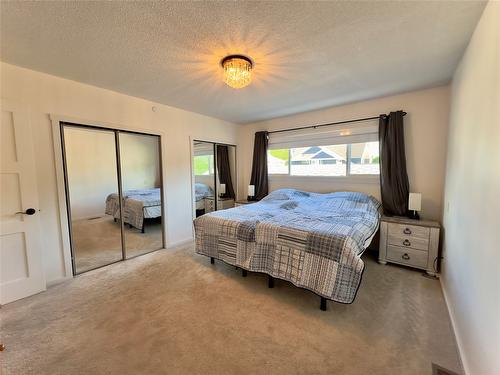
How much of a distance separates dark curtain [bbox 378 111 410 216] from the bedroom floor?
1.03 metres

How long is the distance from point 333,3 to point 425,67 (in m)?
1.62

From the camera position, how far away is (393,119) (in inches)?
119

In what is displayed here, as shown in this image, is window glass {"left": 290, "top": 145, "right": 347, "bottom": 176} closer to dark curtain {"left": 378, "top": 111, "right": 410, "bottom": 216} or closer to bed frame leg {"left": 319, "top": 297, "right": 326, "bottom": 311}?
dark curtain {"left": 378, "top": 111, "right": 410, "bottom": 216}

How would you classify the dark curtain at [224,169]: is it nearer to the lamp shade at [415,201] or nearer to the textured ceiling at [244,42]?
the textured ceiling at [244,42]

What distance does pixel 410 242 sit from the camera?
8.84ft

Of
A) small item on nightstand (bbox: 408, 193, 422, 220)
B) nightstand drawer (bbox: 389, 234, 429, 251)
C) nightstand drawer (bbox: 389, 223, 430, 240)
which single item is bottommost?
nightstand drawer (bbox: 389, 234, 429, 251)

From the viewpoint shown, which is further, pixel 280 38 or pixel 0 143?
pixel 0 143

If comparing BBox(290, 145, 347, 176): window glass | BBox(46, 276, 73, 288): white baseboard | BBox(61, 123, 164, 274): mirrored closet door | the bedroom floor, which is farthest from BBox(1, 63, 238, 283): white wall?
BBox(290, 145, 347, 176): window glass

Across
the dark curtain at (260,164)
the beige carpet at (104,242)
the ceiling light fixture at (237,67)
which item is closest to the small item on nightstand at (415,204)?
the dark curtain at (260,164)

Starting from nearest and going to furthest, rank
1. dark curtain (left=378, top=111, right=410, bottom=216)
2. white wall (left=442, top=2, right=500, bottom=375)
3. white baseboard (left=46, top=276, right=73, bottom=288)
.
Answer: white wall (left=442, top=2, right=500, bottom=375) → white baseboard (left=46, top=276, right=73, bottom=288) → dark curtain (left=378, top=111, right=410, bottom=216)

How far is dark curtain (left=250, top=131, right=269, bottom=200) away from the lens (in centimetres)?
451

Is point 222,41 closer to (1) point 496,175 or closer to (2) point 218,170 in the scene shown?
(1) point 496,175

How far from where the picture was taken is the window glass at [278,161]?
4391 mm

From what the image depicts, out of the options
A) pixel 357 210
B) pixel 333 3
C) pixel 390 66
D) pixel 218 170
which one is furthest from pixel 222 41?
pixel 218 170
